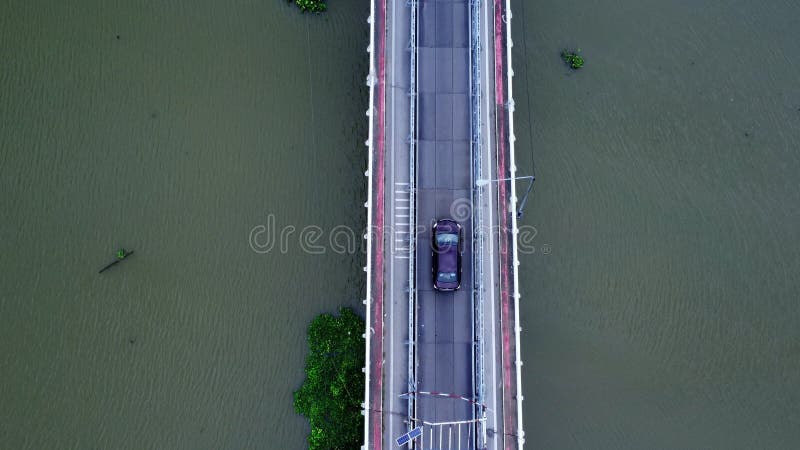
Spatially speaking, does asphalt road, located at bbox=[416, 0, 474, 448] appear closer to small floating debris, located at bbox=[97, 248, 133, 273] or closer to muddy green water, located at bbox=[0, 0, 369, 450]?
muddy green water, located at bbox=[0, 0, 369, 450]

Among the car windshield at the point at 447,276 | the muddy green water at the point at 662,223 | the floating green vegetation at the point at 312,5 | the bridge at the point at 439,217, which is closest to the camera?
the bridge at the point at 439,217

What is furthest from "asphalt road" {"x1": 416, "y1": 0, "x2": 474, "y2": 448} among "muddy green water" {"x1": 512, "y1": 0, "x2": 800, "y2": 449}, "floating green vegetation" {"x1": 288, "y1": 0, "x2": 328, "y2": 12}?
"floating green vegetation" {"x1": 288, "y1": 0, "x2": 328, "y2": 12}

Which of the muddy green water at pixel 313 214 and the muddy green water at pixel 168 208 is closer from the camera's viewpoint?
the muddy green water at pixel 168 208

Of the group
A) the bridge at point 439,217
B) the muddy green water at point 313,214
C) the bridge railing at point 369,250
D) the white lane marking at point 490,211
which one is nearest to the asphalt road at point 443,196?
the bridge at point 439,217

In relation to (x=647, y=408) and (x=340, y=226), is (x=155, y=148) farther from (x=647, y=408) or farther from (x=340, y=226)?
(x=647, y=408)

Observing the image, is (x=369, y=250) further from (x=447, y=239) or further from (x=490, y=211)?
(x=490, y=211)

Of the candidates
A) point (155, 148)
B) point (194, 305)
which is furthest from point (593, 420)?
point (155, 148)

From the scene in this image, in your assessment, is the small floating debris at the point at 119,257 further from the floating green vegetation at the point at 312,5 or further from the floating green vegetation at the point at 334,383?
the floating green vegetation at the point at 312,5
